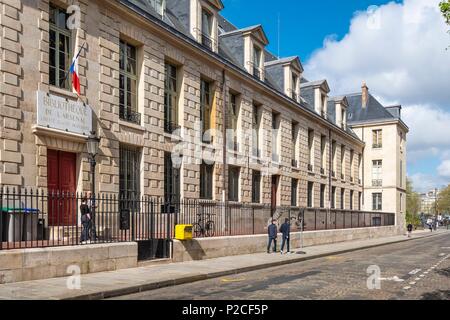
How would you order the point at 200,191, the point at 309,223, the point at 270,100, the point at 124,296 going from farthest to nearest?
the point at 270,100, the point at 309,223, the point at 200,191, the point at 124,296

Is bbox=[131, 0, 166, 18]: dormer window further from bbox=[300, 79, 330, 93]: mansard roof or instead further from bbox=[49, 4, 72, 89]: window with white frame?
bbox=[300, 79, 330, 93]: mansard roof

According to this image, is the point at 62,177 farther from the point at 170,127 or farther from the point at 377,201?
the point at 377,201

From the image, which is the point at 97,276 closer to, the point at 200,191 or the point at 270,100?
the point at 200,191

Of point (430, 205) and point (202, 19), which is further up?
point (202, 19)

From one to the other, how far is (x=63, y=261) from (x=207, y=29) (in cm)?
1670

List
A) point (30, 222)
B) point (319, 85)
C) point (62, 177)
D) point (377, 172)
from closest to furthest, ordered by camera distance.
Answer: point (30, 222) < point (62, 177) < point (319, 85) < point (377, 172)

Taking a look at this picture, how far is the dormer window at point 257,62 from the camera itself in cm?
2966

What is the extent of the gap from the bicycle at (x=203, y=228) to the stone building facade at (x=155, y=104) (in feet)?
8.45

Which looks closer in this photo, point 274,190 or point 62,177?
point 62,177

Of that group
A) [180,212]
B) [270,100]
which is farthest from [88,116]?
[270,100]

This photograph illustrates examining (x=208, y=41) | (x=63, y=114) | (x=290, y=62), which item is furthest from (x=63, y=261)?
(x=290, y=62)

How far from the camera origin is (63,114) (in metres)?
15.6

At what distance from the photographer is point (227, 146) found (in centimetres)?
2609

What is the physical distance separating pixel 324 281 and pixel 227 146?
14.6 m
